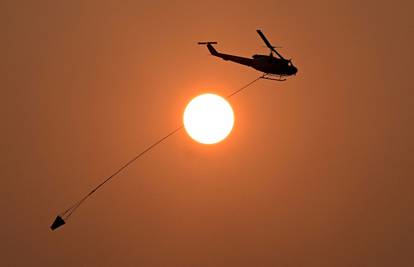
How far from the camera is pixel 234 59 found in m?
19.7

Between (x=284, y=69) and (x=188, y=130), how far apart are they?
798 centimetres

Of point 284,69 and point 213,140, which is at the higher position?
point 213,140

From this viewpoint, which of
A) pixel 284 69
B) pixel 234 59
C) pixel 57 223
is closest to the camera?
pixel 57 223

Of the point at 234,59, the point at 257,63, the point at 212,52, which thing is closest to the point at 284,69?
the point at 257,63

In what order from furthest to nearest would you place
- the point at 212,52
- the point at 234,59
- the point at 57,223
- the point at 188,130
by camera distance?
the point at 188,130, the point at 212,52, the point at 234,59, the point at 57,223

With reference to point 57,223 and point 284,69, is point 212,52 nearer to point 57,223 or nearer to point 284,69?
point 284,69

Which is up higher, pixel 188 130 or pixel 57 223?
pixel 188 130

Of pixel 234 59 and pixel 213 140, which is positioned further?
pixel 213 140

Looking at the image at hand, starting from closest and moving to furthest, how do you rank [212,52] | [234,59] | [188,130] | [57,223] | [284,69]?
[57,223] < [284,69] < [234,59] < [212,52] < [188,130]

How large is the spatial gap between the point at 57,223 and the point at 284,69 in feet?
27.8

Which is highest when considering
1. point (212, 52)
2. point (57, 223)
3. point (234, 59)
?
point (212, 52)

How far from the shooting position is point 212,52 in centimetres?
2114

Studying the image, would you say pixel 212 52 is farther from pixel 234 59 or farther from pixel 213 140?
pixel 213 140

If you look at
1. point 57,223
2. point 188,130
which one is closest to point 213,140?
point 188,130
